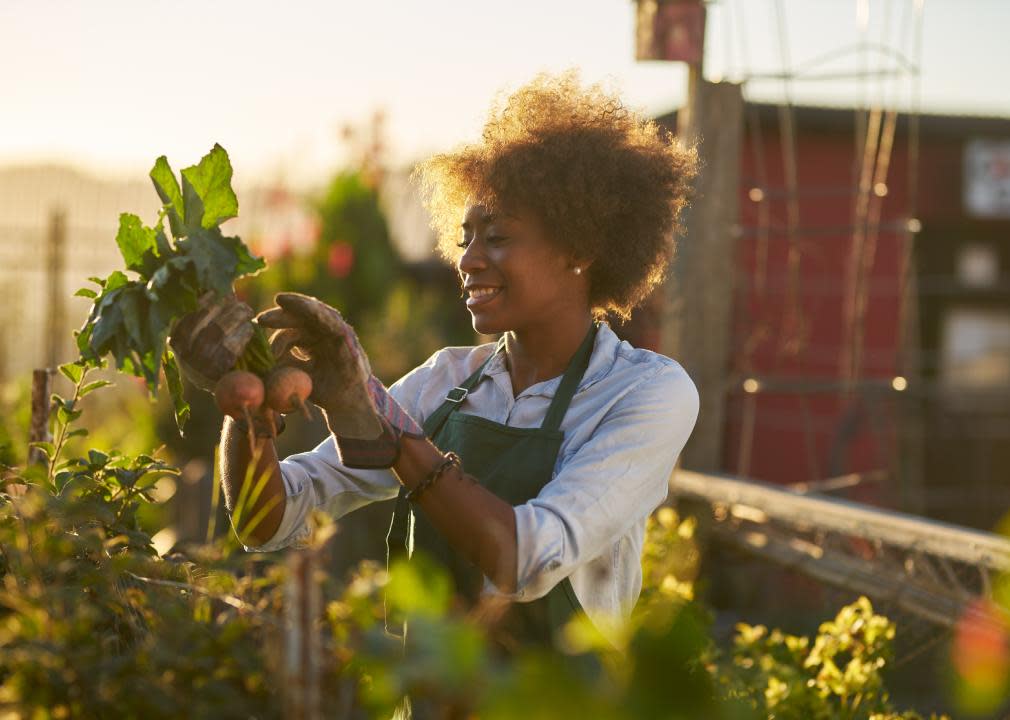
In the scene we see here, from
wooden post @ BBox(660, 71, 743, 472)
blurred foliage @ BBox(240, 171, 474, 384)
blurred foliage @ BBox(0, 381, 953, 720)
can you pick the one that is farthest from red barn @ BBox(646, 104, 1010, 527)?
blurred foliage @ BBox(0, 381, 953, 720)

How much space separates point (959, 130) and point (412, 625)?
8.99 m

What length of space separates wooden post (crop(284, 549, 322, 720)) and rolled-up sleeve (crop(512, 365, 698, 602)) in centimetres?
90

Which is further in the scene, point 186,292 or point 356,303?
point 356,303

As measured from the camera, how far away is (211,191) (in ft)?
6.78

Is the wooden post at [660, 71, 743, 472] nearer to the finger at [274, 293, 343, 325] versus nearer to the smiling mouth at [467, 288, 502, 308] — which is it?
the smiling mouth at [467, 288, 502, 308]

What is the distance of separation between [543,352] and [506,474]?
324mm

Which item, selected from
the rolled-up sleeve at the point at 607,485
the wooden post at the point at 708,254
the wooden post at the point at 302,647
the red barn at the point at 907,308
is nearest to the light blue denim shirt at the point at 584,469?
the rolled-up sleeve at the point at 607,485

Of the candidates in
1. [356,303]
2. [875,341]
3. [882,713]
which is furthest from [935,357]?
[882,713]

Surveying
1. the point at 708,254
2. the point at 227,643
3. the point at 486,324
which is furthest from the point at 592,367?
the point at 708,254

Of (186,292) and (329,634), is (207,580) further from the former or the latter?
(186,292)

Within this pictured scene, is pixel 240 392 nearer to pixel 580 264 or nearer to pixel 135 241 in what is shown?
pixel 135 241

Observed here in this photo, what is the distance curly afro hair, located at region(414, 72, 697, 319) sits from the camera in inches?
104

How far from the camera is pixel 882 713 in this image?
2971 mm

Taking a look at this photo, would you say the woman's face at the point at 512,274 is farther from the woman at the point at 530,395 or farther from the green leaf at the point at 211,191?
the green leaf at the point at 211,191
